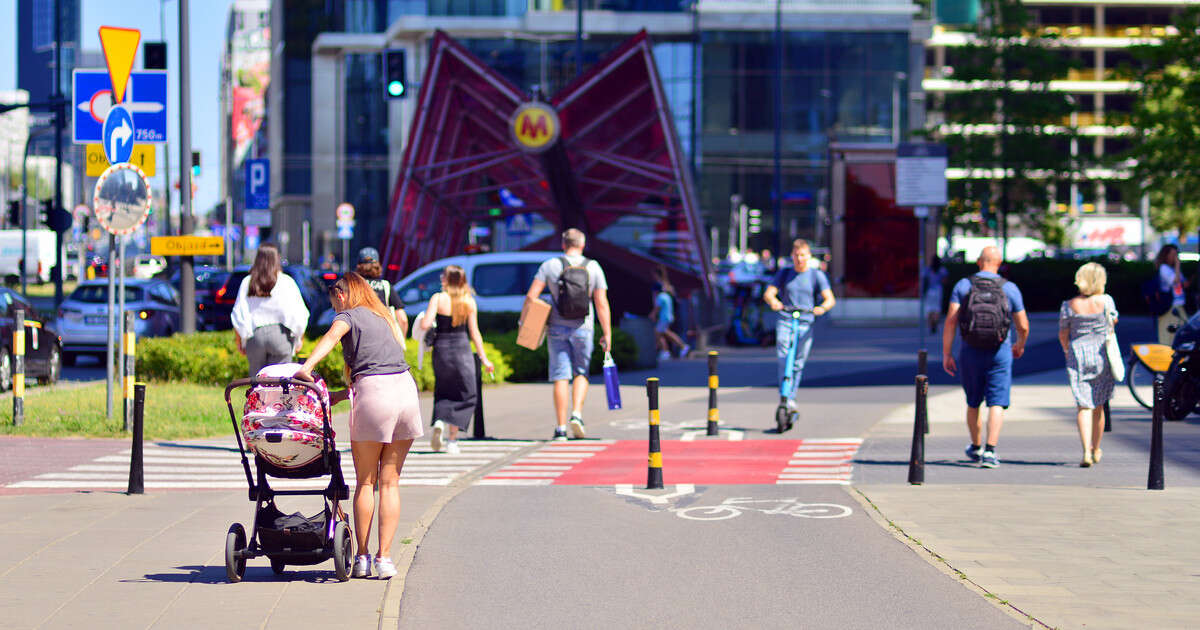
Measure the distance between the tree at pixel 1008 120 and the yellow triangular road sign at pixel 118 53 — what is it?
1645 inches

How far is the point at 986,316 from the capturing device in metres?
12.7

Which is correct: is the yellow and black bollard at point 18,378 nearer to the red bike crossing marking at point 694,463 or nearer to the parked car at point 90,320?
the red bike crossing marking at point 694,463

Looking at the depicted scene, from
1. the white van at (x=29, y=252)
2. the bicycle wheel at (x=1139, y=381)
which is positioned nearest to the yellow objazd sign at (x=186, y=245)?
the bicycle wheel at (x=1139, y=381)

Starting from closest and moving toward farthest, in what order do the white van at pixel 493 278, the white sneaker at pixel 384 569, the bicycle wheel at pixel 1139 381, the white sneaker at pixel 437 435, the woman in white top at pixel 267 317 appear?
the white sneaker at pixel 384 569 < the woman in white top at pixel 267 317 < the white sneaker at pixel 437 435 < the bicycle wheel at pixel 1139 381 < the white van at pixel 493 278

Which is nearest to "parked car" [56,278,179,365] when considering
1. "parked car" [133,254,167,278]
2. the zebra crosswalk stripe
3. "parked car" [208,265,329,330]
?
"parked car" [208,265,329,330]

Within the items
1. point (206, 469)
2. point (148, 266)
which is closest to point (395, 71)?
point (206, 469)

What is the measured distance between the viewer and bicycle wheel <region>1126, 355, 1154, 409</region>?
17.7 metres

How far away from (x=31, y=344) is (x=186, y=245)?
14.1ft

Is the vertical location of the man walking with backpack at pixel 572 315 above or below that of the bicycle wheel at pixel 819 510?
above

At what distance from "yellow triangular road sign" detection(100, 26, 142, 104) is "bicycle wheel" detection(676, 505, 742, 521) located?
767cm

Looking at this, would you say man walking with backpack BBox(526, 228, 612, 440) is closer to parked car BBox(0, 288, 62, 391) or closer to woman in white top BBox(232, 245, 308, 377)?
woman in white top BBox(232, 245, 308, 377)

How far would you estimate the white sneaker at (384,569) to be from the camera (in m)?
7.76

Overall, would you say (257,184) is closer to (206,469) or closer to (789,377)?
(789,377)

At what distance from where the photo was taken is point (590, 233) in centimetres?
4366
